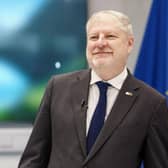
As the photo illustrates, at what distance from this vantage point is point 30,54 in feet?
11.5

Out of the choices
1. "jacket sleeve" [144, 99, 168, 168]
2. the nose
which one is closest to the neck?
the nose

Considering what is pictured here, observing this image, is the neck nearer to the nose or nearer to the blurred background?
the nose

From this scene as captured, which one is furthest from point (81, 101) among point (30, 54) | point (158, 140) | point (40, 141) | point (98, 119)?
point (30, 54)

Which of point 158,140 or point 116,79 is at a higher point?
point 116,79

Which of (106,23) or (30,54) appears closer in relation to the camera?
(106,23)

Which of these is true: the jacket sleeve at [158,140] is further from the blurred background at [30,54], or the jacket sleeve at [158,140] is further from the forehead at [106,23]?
the blurred background at [30,54]

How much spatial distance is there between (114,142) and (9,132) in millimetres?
1884

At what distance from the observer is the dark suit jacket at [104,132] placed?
1.78 metres

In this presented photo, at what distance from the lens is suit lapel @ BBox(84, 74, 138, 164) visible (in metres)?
1.77

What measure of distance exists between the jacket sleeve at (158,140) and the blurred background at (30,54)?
1.79 m

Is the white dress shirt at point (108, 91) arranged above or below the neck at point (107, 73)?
below

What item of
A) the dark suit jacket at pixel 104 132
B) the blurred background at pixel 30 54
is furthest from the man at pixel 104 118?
the blurred background at pixel 30 54

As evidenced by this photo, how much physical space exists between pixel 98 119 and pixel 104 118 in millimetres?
32

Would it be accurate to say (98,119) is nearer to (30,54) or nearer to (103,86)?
(103,86)
